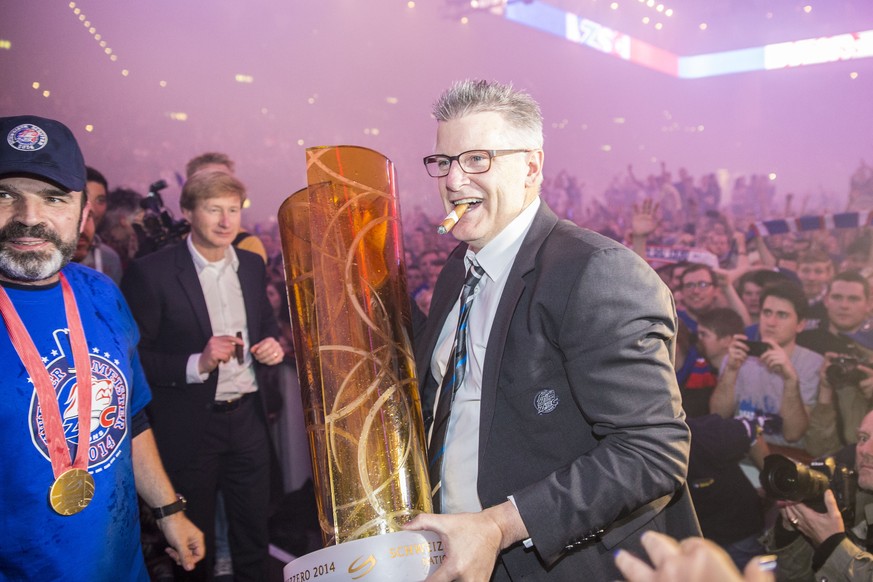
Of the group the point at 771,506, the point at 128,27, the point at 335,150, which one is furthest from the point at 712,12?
the point at 335,150

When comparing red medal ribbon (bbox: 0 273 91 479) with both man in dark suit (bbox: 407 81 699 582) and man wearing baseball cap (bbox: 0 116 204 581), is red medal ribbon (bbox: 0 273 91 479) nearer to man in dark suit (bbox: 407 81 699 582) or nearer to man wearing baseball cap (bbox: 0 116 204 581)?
man wearing baseball cap (bbox: 0 116 204 581)

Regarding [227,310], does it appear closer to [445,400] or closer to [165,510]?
[165,510]

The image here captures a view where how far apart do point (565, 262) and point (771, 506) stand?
9.98 ft

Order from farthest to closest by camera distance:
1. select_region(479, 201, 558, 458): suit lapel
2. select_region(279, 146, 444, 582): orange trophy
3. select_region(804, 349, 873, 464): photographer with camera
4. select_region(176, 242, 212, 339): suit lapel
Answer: select_region(804, 349, 873, 464): photographer with camera
select_region(176, 242, 212, 339): suit lapel
select_region(479, 201, 558, 458): suit lapel
select_region(279, 146, 444, 582): orange trophy

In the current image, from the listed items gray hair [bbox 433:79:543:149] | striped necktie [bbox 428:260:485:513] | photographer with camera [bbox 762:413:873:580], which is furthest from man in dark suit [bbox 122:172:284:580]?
photographer with camera [bbox 762:413:873:580]

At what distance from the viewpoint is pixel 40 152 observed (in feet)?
5.26

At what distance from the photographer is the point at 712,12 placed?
454 cm

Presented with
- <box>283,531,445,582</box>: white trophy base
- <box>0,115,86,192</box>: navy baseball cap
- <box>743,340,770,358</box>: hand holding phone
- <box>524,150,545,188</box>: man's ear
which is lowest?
<box>743,340,770,358</box>: hand holding phone

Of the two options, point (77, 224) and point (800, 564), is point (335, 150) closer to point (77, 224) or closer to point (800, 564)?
point (77, 224)

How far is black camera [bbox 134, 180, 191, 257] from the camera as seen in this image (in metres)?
3.93

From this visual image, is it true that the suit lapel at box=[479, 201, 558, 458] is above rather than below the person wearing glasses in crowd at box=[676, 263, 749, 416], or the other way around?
above

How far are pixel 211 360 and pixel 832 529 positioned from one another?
8.31 ft

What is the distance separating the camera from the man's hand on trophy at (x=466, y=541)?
105cm

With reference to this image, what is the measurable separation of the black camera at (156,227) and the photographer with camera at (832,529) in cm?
323
